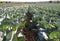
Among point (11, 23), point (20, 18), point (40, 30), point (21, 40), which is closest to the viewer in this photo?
point (21, 40)

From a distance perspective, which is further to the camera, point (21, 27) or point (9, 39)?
point (21, 27)

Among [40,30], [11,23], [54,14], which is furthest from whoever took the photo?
[54,14]

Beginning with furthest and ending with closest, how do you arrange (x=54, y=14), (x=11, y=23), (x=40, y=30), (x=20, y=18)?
(x=54, y=14) → (x=20, y=18) → (x=11, y=23) → (x=40, y=30)

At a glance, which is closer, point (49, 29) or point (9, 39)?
point (9, 39)

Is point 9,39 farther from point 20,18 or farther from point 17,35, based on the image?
point 20,18

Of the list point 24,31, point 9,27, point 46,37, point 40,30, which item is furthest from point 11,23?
point 46,37

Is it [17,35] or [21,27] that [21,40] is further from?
[21,27]

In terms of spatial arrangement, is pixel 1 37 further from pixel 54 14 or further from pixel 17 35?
pixel 54 14

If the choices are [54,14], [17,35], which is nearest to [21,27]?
[17,35]

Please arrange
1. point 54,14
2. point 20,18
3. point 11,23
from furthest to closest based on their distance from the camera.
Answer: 1. point 54,14
2. point 20,18
3. point 11,23
